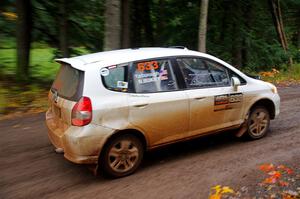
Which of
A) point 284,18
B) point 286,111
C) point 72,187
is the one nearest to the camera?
point 72,187

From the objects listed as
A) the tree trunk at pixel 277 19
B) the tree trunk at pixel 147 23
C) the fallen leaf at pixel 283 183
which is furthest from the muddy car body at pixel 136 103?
the tree trunk at pixel 277 19

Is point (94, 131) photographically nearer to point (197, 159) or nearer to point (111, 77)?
point (111, 77)

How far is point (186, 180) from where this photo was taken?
228 inches

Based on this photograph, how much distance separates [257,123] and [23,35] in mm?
8887

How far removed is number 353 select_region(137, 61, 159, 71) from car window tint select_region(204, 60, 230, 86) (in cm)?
106

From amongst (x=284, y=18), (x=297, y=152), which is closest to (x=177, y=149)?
(x=297, y=152)

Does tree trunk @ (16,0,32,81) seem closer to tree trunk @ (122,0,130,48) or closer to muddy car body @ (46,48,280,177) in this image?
tree trunk @ (122,0,130,48)

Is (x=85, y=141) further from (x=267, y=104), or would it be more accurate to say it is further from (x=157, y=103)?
(x=267, y=104)

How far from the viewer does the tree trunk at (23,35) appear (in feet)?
42.4

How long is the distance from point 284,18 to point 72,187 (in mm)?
22478

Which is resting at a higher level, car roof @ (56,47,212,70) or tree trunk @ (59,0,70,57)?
tree trunk @ (59,0,70,57)

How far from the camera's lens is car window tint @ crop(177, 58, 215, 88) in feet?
21.5

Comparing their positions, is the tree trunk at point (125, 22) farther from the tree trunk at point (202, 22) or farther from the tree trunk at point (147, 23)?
the tree trunk at point (147, 23)

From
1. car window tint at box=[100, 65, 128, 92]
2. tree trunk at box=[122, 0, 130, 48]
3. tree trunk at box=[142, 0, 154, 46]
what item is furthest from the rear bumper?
tree trunk at box=[142, 0, 154, 46]
